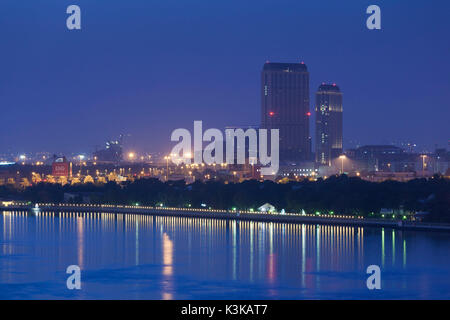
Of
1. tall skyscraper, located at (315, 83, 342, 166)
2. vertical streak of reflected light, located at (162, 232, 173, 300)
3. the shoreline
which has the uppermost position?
tall skyscraper, located at (315, 83, 342, 166)

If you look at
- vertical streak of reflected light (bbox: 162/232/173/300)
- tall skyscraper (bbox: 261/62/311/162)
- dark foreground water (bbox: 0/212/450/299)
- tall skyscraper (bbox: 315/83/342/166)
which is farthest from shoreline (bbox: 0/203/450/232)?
tall skyscraper (bbox: 315/83/342/166)

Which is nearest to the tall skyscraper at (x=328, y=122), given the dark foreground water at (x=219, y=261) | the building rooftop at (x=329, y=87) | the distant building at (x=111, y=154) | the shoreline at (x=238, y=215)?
the building rooftop at (x=329, y=87)

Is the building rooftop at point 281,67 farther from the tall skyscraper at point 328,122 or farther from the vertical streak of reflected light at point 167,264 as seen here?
the vertical streak of reflected light at point 167,264

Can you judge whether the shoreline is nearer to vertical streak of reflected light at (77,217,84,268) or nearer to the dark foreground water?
the dark foreground water

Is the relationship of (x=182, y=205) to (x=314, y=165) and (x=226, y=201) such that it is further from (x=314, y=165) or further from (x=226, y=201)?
(x=314, y=165)

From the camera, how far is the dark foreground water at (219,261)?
17.1 meters

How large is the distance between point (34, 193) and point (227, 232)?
1426cm

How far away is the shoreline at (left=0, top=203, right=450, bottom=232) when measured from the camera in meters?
27.1

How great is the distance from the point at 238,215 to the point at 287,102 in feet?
145

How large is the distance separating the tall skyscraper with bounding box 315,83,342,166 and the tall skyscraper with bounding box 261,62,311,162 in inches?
57.6

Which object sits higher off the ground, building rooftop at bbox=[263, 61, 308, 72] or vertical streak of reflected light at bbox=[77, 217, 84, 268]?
building rooftop at bbox=[263, 61, 308, 72]

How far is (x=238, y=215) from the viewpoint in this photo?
3177cm

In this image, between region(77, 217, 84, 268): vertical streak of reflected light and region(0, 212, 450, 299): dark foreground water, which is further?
region(77, 217, 84, 268): vertical streak of reflected light
